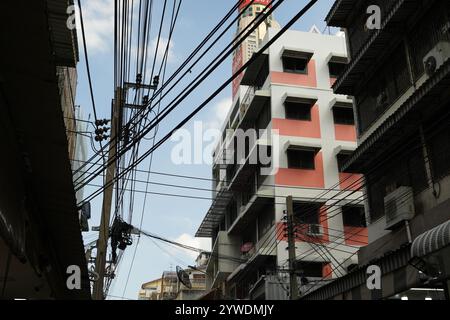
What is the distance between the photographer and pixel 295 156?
2992cm

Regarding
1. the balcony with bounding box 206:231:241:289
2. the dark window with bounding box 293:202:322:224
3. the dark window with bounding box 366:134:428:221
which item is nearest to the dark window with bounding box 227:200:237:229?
the balcony with bounding box 206:231:241:289

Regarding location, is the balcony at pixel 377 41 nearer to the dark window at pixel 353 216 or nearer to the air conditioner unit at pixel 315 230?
the air conditioner unit at pixel 315 230

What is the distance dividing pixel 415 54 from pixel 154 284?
89.4 metres

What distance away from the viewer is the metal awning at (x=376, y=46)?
51.7 feet

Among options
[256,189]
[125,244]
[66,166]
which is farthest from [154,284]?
[66,166]

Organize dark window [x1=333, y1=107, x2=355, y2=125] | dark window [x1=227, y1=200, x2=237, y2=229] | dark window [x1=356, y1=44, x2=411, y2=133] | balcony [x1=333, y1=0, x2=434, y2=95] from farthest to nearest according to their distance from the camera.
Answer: dark window [x1=227, y1=200, x2=237, y2=229], dark window [x1=333, y1=107, x2=355, y2=125], dark window [x1=356, y1=44, x2=411, y2=133], balcony [x1=333, y1=0, x2=434, y2=95]

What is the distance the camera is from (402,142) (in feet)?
53.2

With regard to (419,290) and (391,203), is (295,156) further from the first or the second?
(419,290)

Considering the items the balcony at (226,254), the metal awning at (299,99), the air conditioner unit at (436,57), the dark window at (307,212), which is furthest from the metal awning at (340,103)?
the air conditioner unit at (436,57)

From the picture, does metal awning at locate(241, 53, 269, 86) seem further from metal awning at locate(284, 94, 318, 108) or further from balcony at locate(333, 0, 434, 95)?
balcony at locate(333, 0, 434, 95)

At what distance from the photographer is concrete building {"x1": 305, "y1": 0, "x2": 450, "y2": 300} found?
1216cm

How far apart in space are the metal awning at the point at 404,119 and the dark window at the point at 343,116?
42.6 feet

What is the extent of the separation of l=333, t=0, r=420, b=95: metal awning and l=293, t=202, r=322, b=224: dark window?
10.2 metres

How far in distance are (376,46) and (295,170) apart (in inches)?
510
